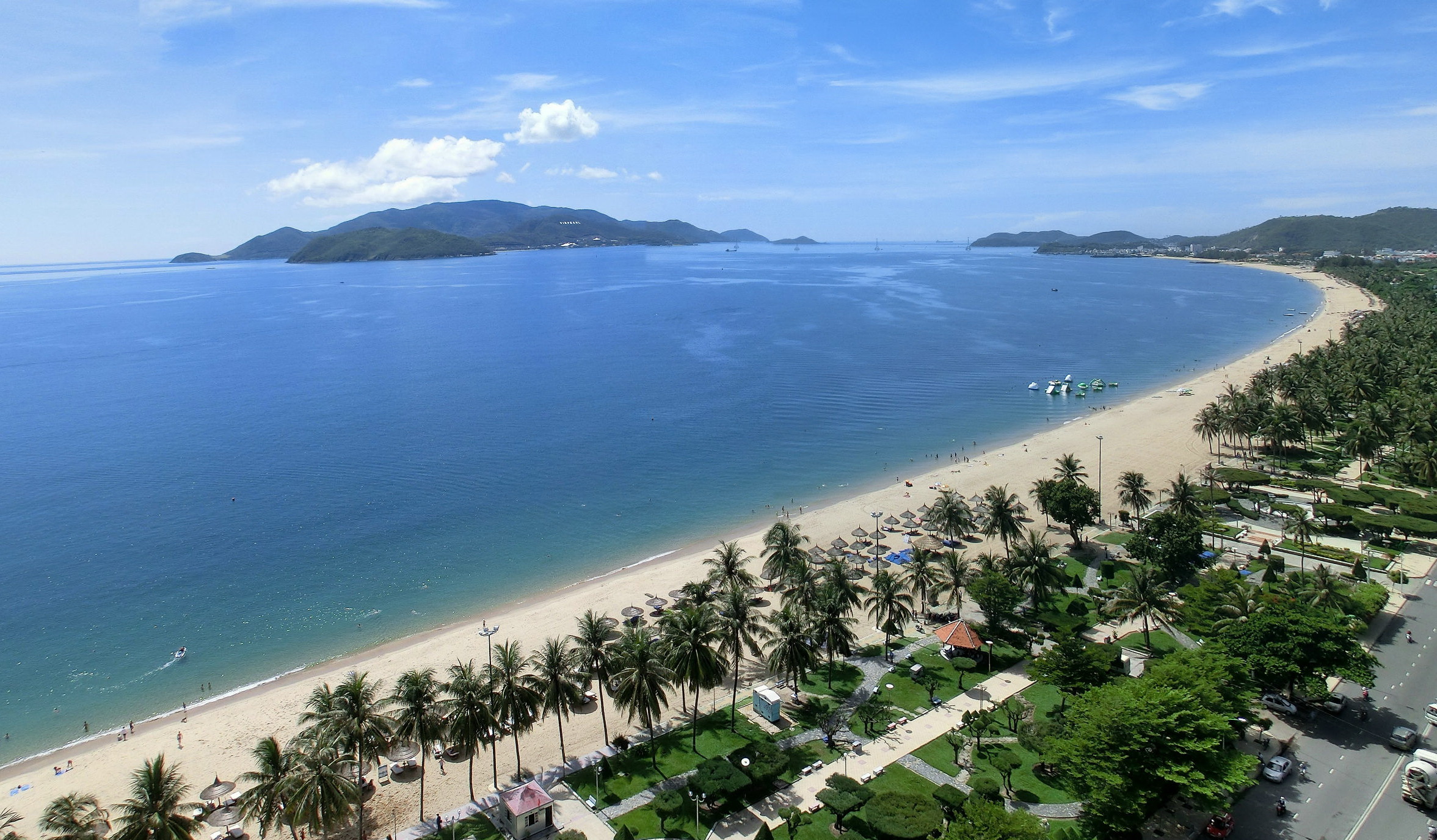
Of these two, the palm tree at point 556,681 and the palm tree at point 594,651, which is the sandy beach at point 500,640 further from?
the palm tree at point 594,651

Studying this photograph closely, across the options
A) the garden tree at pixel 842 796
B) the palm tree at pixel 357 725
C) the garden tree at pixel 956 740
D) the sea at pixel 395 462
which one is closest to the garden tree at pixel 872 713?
the garden tree at pixel 956 740

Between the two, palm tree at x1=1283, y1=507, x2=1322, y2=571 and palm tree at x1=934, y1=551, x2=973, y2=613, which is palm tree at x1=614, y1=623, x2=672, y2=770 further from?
palm tree at x1=1283, y1=507, x2=1322, y2=571

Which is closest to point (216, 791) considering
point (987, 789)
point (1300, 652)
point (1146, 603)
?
point (987, 789)

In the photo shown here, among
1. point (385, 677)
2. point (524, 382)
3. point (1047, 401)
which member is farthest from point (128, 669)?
point (1047, 401)

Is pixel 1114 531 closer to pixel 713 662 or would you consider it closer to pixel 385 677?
pixel 713 662

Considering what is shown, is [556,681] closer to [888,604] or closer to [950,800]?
[950,800]

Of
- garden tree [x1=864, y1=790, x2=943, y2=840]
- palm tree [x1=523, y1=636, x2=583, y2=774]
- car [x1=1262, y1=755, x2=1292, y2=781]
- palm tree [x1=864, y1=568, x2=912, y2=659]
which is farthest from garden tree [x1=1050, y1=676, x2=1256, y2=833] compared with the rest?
palm tree [x1=523, y1=636, x2=583, y2=774]
